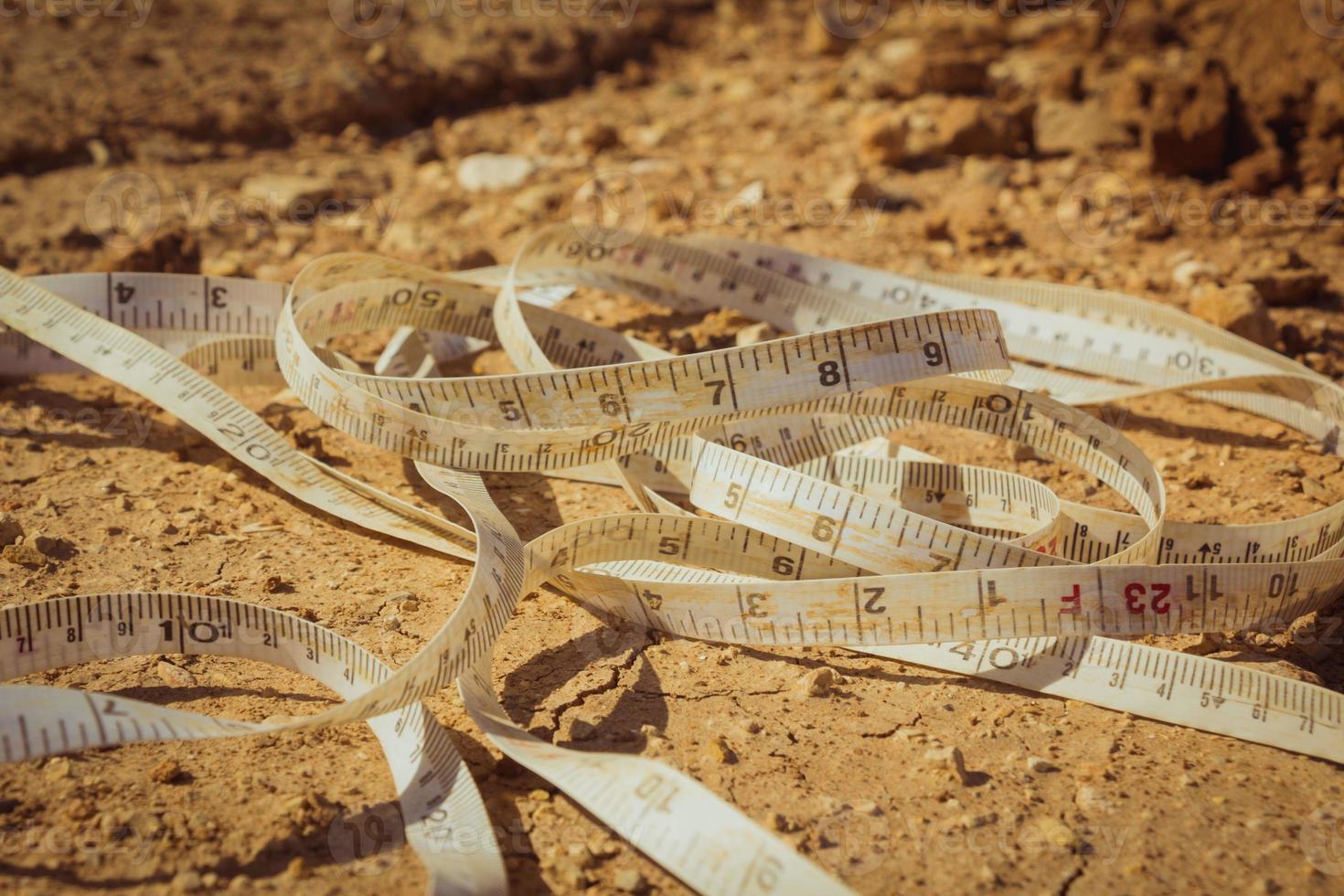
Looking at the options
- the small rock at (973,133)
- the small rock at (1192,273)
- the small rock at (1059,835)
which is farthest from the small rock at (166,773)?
the small rock at (973,133)

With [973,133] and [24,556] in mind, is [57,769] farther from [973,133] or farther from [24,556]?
[973,133]

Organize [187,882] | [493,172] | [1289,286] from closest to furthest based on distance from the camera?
[187,882]
[1289,286]
[493,172]

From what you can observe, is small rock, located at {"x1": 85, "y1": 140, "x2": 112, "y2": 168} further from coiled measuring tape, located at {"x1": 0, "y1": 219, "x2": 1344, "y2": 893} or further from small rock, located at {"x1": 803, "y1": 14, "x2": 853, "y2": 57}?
small rock, located at {"x1": 803, "y1": 14, "x2": 853, "y2": 57}

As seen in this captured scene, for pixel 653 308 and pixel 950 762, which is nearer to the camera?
pixel 950 762

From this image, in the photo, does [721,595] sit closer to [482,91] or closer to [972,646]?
[972,646]

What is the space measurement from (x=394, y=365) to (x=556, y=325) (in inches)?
22.4

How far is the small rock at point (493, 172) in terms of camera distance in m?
5.15

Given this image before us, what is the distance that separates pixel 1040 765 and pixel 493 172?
390cm

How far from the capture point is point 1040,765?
7.43 feet

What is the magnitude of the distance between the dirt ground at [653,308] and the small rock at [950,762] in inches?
1.2

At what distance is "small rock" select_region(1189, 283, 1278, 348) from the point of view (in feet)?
12.7

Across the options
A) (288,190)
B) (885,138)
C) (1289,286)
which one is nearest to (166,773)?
(288,190)

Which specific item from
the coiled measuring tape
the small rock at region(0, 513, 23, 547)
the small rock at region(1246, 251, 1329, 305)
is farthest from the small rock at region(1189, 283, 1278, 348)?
the small rock at region(0, 513, 23, 547)

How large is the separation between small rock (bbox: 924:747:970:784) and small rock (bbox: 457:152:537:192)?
366 centimetres
